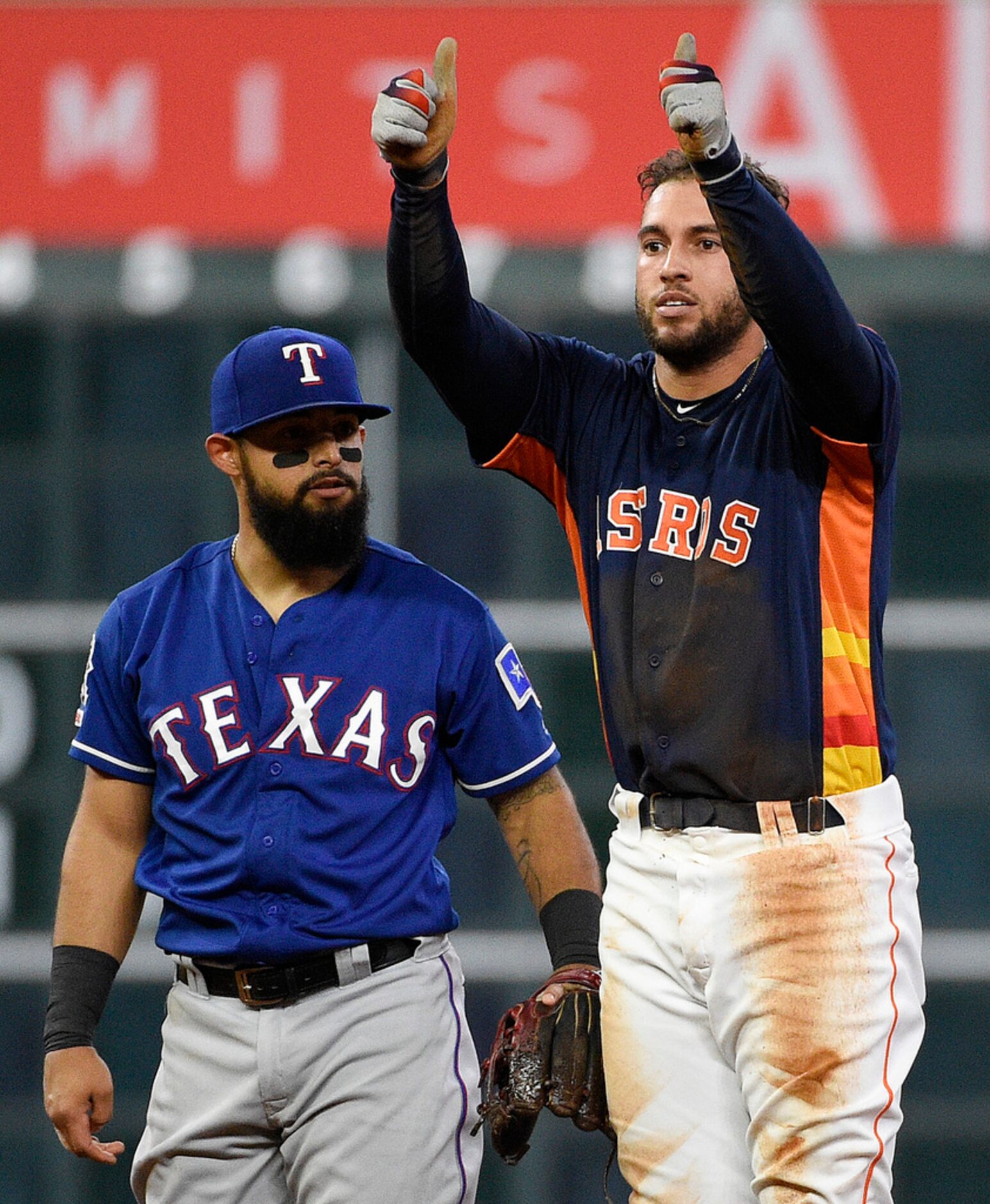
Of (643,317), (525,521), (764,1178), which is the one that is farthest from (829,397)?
(525,521)

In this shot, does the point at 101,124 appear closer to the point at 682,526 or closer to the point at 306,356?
the point at 306,356

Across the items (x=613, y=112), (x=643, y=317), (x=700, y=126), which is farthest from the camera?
(x=613, y=112)

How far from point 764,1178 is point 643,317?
1188 millimetres

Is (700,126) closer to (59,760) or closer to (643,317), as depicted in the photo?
(643,317)

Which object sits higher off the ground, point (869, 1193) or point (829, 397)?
point (829, 397)

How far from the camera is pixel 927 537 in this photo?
21.7 feet

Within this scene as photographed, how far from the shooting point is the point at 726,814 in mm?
2602

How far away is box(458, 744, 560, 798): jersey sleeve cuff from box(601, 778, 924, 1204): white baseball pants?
0.37m

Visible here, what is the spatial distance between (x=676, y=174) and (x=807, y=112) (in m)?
4.00

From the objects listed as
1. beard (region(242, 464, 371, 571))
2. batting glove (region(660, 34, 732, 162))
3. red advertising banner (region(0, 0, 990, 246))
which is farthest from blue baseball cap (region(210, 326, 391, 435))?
red advertising banner (region(0, 0, 990, 246))

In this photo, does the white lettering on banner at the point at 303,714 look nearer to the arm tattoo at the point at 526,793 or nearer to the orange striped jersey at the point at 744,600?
the arm tattoo at the point at 526,793

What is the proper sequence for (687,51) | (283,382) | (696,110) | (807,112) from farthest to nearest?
1. (807,112)
2. (283,382)
3. (687,51)
4. (696,110)

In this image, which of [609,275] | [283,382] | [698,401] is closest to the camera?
[698,401]

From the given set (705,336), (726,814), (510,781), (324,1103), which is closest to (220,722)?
(510,781)
